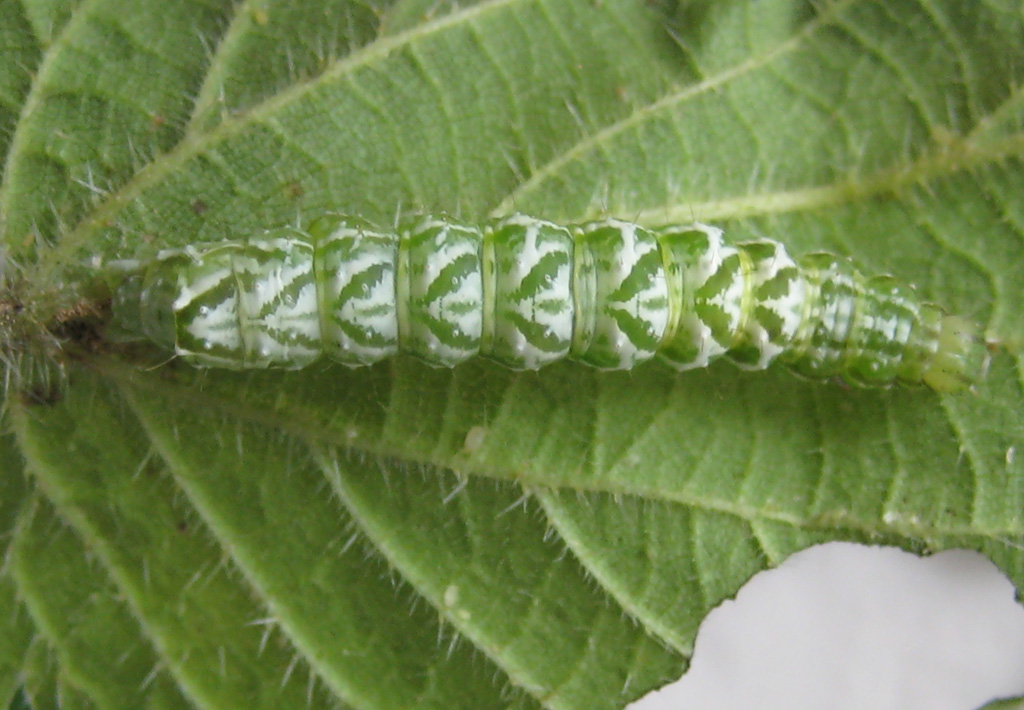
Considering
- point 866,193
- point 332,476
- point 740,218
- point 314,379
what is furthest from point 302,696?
point 866,193

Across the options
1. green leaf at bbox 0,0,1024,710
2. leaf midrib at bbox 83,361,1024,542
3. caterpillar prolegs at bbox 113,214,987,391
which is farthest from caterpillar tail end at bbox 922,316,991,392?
leaf midrib at bbox 83,361,1024,542

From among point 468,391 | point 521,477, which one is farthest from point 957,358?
point 468,391

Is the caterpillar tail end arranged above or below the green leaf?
below

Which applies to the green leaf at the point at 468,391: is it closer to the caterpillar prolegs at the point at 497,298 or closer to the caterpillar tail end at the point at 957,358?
the caterpillar tail end at the point at 957,358

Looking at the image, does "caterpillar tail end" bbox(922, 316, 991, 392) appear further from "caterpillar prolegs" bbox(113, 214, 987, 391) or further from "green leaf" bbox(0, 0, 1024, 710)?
"caterpillar prolegs" bbox(113, 214, 987, 391)

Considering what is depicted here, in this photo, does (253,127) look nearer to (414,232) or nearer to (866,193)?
(414,232)

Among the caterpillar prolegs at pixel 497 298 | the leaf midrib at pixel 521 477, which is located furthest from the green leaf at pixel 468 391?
the caterpillar prolegs at pixel 497 298
